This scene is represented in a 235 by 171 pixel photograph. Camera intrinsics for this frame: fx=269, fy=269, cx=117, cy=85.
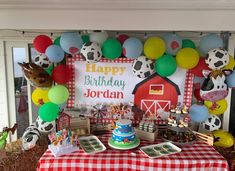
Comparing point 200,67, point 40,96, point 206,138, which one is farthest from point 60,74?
point 206,138

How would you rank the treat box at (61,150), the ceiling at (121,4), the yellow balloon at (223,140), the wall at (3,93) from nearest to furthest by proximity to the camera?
the ceiling at (121,4) < the treat box at (61,150) < the yellow balloon at (223,140) < the wall at (3,93)

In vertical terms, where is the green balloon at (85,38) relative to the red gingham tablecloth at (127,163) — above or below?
above

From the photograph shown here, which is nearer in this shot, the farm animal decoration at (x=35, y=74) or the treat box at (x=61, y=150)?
the treat box at (x=61, y=150)

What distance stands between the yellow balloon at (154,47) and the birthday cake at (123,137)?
50 cm

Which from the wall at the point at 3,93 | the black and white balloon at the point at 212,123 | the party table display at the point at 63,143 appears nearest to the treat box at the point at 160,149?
the black and white balloon at the point at 212,123

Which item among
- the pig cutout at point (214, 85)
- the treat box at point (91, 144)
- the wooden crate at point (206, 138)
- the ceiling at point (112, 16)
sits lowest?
the treat box at point (91, 144)

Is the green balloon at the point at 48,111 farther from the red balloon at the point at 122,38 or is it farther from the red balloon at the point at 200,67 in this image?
the red balloon at the point at 200,67

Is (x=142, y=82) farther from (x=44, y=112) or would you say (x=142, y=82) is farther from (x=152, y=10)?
(x=44, y=112)

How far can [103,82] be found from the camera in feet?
6.82

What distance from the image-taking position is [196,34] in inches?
81.0

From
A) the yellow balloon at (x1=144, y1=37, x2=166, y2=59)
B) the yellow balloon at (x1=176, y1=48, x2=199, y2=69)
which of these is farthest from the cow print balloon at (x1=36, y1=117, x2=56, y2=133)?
the yellow balloon at (x1=176, y1=48, x2=199, y2=69)

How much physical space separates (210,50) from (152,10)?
0.53 metres

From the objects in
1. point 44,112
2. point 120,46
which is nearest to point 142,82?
point 120,46

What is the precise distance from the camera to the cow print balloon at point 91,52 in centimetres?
184
